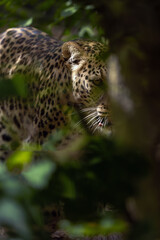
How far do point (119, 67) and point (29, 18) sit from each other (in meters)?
2.21

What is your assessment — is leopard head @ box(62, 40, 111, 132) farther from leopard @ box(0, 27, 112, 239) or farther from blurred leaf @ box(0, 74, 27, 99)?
blurred leaf @ box(0, 74, 27, 99)

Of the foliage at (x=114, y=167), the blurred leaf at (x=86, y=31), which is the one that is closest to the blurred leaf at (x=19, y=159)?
the foliage at (x=114, y=167)

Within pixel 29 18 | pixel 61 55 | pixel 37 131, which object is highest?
pixel 61 55

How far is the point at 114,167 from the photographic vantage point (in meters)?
0.71

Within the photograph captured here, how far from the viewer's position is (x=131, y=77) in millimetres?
674

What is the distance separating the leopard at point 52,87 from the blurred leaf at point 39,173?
3021 mm

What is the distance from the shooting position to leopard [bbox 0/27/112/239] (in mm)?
3964

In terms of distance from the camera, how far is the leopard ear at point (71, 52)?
421 cm

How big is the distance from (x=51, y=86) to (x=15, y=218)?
353 centimetres

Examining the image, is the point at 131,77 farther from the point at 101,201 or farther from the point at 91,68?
the point at 91,68

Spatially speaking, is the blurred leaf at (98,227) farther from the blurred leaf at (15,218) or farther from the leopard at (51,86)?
the leopard at (51,86)

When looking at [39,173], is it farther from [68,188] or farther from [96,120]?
[96,120]

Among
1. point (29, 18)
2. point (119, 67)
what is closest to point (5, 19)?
point (29, 18)

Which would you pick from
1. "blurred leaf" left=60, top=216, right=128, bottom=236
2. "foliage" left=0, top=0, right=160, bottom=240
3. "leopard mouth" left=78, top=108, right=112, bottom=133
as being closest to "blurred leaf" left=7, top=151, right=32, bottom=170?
"foliage" left=0, top=0, right=160, bottom=240
